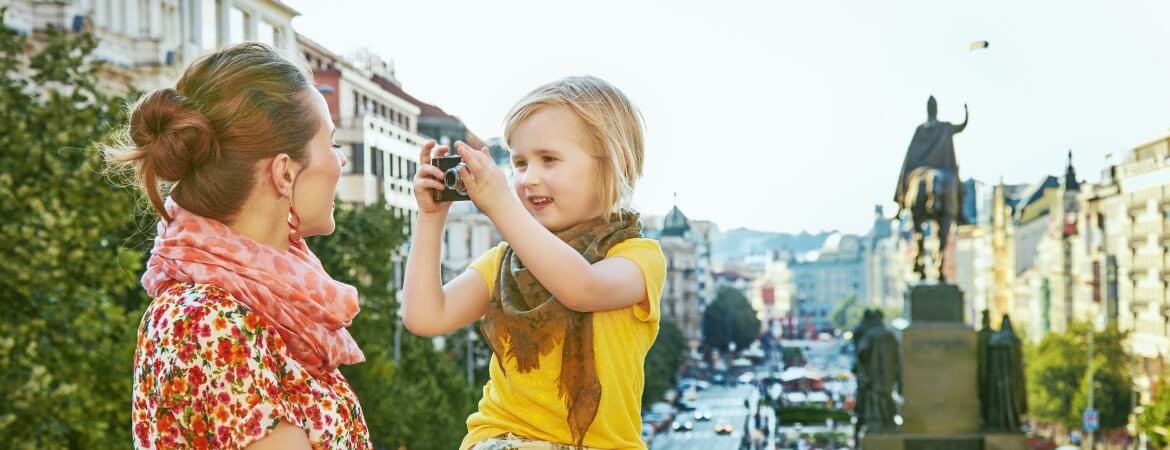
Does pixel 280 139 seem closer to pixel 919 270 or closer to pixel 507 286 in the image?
pixel 507 286

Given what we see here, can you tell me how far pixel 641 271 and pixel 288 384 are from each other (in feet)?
2.98

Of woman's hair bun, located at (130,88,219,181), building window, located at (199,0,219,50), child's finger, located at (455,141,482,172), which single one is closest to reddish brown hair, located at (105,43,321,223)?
woman's hair bun, located at (130,88,219,181)

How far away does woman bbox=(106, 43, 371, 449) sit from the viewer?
2.64m

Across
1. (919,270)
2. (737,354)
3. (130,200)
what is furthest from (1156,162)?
(737,354)

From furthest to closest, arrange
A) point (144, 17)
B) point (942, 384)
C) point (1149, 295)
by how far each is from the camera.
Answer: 1. point (1149, 295)
2. point (144, 17)
3. point (942, 384)

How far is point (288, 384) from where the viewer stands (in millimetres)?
2785

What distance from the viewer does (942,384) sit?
65.5 ft

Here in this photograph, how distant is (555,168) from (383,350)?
28074 mm

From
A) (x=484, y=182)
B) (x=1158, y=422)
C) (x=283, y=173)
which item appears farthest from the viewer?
(x=1158, y=422)

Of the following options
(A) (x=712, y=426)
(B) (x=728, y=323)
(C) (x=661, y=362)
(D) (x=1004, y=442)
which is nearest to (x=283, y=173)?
(D) (x=1004, y=442)

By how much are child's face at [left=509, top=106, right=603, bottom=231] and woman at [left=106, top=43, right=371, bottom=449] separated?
1.86ft

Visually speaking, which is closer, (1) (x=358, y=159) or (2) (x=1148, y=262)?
(1) (x=358, y=159)

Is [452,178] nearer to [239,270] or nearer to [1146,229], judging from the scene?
[239,270]

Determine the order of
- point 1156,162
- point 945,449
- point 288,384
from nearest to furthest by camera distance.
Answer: point 288,384, point 945,449, point 1156,162
